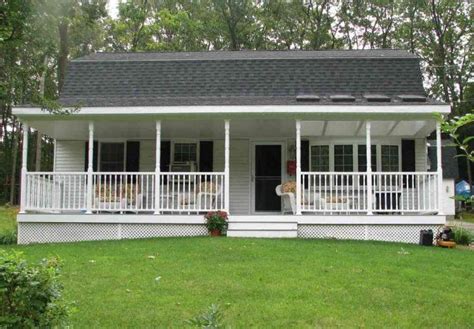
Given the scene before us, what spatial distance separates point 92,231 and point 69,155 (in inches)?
A: 133

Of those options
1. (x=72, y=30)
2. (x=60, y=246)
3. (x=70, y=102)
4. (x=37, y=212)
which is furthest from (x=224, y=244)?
(x=72, y=30)

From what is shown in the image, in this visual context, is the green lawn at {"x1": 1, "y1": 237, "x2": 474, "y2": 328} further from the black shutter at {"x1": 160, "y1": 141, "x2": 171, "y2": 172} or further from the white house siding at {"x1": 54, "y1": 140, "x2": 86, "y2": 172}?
the white house siding at {"x1": 54, "y1": 140, "x2": 86, "y2": 172}

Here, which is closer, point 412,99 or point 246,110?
point 246,110

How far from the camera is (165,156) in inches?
572

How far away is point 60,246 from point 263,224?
4350mm

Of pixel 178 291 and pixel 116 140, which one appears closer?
pixel 178 291

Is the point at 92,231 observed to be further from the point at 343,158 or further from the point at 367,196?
the point at 343,158

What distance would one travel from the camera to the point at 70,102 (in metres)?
13.5

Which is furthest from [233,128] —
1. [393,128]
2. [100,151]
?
[393,128]

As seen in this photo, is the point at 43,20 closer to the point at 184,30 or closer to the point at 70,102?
the point at 70,102

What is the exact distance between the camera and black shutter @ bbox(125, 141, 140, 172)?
14555mm

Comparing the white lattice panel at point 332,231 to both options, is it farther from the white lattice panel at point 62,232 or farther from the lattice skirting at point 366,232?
the white lattice panel at point 62,232

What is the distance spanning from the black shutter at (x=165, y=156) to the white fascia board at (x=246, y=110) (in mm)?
2595

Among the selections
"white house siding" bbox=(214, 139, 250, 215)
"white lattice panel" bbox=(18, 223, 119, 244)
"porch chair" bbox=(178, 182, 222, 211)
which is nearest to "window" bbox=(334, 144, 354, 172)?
"white house siding" bbox=(214, 139, 250, 215)
